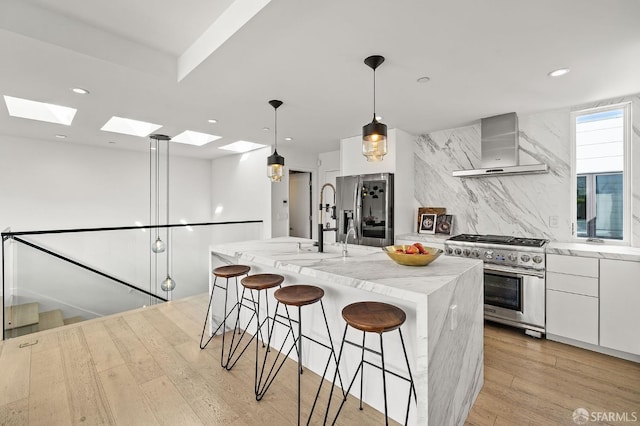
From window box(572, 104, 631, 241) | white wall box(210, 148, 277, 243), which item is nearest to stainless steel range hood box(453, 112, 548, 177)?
window box(572, 104, 631, 241)

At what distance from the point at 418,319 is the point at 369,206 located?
2.79m

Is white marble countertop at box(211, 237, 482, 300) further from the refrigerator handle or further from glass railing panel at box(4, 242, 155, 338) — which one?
glass railing panel at box(4, 242, 155, 338)

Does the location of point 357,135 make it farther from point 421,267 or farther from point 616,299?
point 616,299

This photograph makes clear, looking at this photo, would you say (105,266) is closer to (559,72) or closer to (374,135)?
(374,135)

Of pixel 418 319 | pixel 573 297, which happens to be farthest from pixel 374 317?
pixel 573 297

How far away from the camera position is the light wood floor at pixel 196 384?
1750mm

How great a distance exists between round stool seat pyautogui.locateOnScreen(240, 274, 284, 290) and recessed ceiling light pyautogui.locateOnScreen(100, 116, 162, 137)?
3205mm

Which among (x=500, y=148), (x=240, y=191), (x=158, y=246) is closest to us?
(x=500, y=148)

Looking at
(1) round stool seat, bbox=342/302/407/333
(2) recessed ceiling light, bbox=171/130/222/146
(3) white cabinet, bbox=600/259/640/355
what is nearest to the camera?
(1) round stool seat, bbox=342/302/407/333

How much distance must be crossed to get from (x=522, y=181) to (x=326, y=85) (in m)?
2.61

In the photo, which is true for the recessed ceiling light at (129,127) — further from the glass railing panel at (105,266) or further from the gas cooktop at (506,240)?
the gas cooktop at (506,240)

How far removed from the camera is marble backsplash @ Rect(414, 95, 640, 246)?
124 inches

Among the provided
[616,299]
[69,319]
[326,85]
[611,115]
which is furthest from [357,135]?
[69,319]
